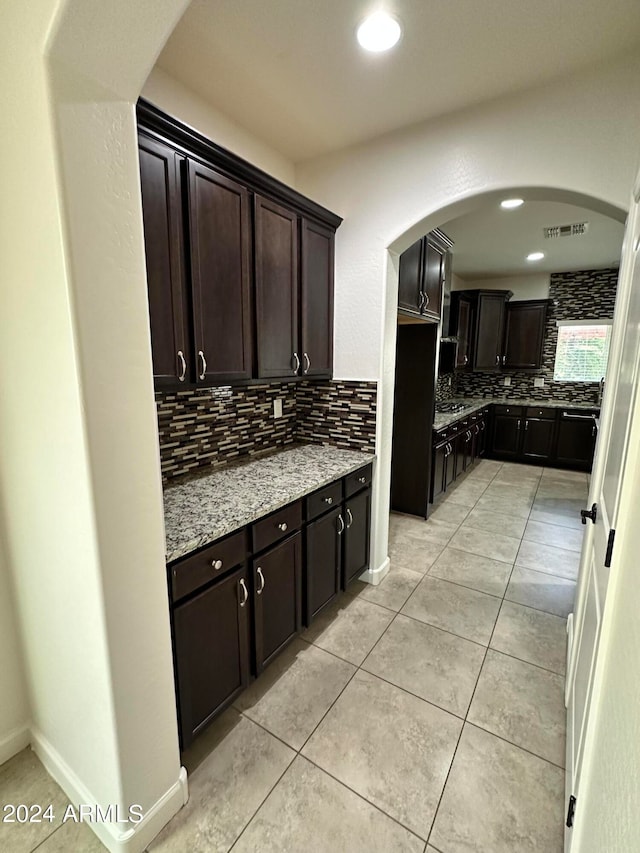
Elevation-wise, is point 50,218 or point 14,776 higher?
point 50,218

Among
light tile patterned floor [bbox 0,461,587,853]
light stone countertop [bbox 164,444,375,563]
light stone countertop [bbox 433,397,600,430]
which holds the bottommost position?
light tile patterned floor [bbox 0,461,587,853]

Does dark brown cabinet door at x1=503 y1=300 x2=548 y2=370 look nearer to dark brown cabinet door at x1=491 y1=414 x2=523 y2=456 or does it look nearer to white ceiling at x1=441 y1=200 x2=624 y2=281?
white ceiling at x1=441 y1=200 x2=624 y2=281

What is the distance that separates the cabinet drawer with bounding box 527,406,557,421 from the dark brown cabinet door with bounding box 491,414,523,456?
16cm

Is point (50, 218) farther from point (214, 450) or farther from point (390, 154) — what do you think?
point (390, 154)

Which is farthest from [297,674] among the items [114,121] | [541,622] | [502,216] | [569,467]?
[569,467]

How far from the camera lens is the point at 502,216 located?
3.42 m

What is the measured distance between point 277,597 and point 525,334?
18.0 feet

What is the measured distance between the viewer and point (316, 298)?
2.40m

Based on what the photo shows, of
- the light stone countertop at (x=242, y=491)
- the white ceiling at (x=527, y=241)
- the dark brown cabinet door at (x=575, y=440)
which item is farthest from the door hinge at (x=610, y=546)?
the dark brown cabinet door at (x=575, y=440)

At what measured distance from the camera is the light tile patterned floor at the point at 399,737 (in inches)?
51.6

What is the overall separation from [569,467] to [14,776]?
6.21m

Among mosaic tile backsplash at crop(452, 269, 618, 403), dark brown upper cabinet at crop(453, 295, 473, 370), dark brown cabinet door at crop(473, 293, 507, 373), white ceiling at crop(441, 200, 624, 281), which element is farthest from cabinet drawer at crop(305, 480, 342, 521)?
mosaic tile backsplash at crop(452, 269, 618, 403)

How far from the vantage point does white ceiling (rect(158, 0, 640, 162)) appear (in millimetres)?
1425

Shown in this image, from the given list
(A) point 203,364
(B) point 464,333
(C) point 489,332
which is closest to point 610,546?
(A) point 203,364
